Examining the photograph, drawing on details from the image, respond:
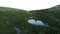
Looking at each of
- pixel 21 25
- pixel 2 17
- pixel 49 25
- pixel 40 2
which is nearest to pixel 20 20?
pixel 21 25

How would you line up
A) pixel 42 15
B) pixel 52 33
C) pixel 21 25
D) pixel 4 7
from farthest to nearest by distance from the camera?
pixel 4 7
pixel 42 15
pixel 21 25
pixel 52 33

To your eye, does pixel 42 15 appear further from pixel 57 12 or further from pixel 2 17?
pixel 2 17

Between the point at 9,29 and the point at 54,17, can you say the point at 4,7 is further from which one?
the point at 54,17

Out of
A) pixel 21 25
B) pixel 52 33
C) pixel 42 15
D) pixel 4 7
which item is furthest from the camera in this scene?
pixel 4 7

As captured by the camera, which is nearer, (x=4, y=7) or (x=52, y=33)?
(x=52, y=33)

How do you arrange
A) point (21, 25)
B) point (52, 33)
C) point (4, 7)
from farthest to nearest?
point (4, 7)
point (21, 25)
point (52, 33)

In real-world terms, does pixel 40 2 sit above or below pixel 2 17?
above

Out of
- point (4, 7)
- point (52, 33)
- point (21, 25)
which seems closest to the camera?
point (52, 33)

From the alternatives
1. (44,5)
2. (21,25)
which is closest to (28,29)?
(21,25)

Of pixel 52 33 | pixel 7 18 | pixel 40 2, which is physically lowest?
pixel 52 33
